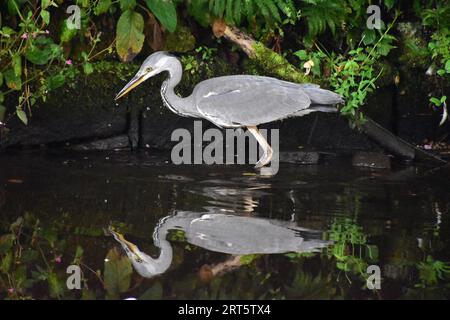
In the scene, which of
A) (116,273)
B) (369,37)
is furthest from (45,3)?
(116,273)

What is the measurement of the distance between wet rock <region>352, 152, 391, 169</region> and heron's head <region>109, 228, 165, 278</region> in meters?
3.38

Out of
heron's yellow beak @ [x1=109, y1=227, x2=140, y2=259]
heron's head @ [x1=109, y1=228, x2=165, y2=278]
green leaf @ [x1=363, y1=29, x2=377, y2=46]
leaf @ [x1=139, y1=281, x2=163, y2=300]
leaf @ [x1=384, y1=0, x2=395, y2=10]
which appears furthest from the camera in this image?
green leaf @ [x1=363, y1=29, x2=377, y2=46]

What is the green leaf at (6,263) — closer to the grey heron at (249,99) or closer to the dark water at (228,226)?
the dark water at (228,226)

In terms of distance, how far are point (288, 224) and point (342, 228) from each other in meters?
0.37

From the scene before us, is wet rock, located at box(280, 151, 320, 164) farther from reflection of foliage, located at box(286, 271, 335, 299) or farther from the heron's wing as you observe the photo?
reflection of foliage, located at box(286, 271, 335, 299)

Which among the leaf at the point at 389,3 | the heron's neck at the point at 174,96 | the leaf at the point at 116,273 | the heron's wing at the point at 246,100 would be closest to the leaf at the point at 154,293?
the leaf at the point at 116,273

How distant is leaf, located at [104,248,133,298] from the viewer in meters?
5.19

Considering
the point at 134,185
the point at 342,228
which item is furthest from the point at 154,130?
the point at 342,228

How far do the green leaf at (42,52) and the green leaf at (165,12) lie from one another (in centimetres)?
95

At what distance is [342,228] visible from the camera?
6.46 m

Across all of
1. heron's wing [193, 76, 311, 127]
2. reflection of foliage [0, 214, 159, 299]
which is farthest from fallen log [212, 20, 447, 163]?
reflection of foliage [0, 214, 159, 299]

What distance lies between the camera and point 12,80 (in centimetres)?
876
